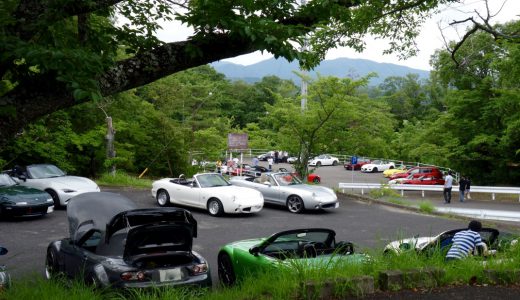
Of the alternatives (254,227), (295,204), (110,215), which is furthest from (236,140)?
(110,215)

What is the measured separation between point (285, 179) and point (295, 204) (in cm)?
137

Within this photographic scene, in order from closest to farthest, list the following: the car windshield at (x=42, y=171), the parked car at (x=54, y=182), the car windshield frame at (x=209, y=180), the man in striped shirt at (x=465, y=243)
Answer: the man in striped shirt at (x=465, y=243), the parked car at (x=54, y=182), the car windshield at (x=42, y=171), the car windshield frame at (x=209, y=180)

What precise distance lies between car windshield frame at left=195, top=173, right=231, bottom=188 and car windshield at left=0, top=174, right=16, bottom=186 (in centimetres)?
566

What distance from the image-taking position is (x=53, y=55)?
416cm

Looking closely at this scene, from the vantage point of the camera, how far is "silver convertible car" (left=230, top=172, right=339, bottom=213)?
1714 cm

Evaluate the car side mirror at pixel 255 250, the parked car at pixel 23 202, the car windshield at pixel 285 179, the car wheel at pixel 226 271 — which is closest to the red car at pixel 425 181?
the car windshield at pixel 285 179

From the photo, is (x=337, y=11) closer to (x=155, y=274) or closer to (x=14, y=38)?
(x=14, y=38)

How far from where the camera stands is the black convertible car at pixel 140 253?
6.75 meters

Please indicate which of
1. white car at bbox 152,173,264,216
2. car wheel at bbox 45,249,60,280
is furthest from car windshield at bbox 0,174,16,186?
car wheel at bbox 45,249,60,280

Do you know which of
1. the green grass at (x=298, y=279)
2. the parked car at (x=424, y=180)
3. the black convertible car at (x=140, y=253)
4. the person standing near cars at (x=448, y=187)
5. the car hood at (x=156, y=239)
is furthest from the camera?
the parked car at (x=424, y=180)

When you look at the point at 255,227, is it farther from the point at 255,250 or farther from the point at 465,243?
the point at 465,243

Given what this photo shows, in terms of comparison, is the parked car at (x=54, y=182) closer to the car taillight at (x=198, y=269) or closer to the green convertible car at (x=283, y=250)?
the green convertible car at (x=283, y=250)

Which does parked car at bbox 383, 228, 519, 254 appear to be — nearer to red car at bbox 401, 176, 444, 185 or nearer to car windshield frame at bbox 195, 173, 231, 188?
car windshield frame at bbox 195, 173, 231, 188

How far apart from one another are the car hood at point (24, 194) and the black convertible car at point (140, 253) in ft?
22.1
